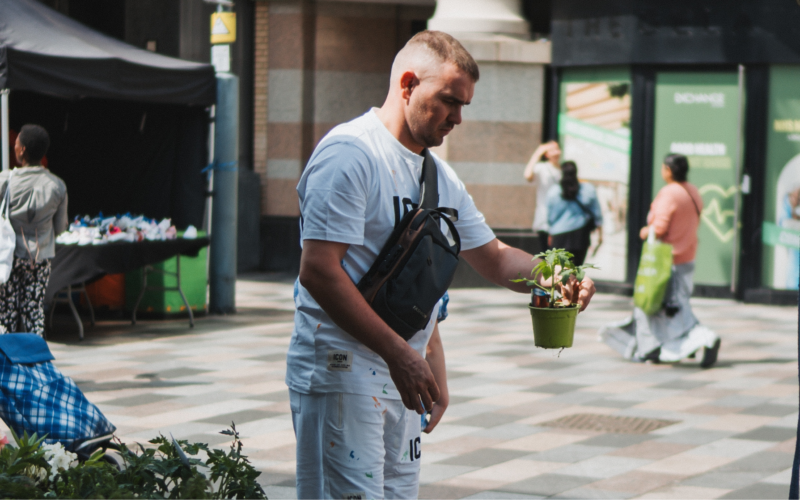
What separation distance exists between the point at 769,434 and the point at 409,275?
470 cm

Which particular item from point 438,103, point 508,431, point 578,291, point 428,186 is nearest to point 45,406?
point 428,186

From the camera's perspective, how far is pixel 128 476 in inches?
107

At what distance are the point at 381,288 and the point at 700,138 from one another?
38.4ft

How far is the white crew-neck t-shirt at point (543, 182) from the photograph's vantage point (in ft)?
41.9

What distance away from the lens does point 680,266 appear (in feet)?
30.3

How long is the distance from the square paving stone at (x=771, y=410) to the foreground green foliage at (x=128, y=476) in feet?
17.8

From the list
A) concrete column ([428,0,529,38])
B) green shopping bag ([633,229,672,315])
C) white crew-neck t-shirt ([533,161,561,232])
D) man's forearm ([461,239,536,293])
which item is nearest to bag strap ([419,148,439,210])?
man's forearm ([461,239,536,293])

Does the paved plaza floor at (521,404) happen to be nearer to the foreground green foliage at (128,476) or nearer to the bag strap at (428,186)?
the foreground green foliage at (128,476)

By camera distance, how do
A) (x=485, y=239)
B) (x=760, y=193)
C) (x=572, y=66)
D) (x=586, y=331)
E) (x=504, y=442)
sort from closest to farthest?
(x=485, y=239)
(x=504, y=442)
(x=586, y=331)
(x=760, y=193)
(x=572, y=66)

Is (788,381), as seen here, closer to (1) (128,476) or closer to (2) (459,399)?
(2) (459,399)

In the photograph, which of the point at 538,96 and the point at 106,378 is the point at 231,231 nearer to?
the point at 106,378

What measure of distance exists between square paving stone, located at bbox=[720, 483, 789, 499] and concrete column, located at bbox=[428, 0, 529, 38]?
9.91 m

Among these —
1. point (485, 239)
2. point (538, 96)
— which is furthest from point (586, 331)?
point (485, 239)

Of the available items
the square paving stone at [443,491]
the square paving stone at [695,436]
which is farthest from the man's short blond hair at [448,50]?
the square paving stone at [695,436]
